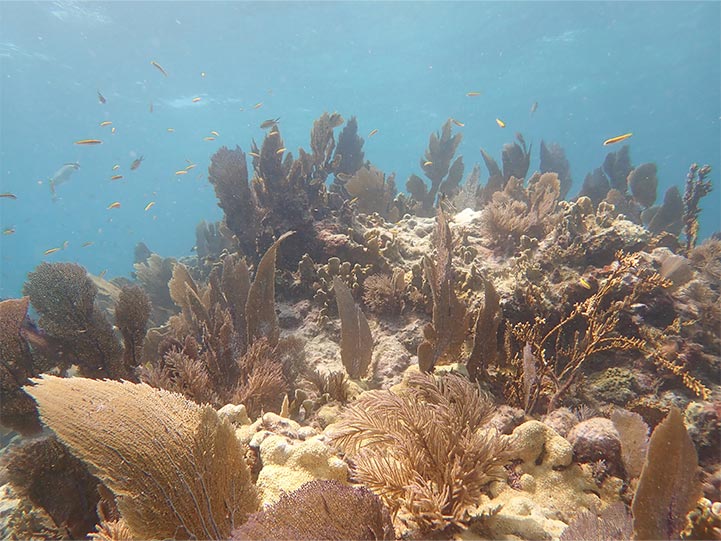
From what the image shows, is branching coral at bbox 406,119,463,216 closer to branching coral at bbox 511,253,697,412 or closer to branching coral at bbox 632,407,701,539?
branching coral at bbox 511,253,697,412

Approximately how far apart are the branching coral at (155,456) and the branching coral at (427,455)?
71 cm

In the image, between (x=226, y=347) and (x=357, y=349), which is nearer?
(x=226, y=347)

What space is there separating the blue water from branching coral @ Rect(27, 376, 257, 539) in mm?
20057

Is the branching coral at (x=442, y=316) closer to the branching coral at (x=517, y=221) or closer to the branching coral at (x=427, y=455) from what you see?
the branching coral at (x=427, y=455)

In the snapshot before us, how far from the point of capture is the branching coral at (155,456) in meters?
1.81

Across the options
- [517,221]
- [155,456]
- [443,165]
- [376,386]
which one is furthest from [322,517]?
[443,165]

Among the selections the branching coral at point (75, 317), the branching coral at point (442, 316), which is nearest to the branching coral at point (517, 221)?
the branching coral at point (442, 316)

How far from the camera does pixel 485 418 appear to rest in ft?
7.87

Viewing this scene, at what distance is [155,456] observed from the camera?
1.85 m

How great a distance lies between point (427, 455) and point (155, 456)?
1456 millimetres

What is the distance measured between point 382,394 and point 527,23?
30.9 m

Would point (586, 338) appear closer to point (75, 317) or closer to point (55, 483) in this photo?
point (55, 483)

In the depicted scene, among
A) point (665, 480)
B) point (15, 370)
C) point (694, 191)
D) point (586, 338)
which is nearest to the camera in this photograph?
point (665, 480)

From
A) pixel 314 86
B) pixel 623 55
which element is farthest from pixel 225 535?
pixel 623 55
